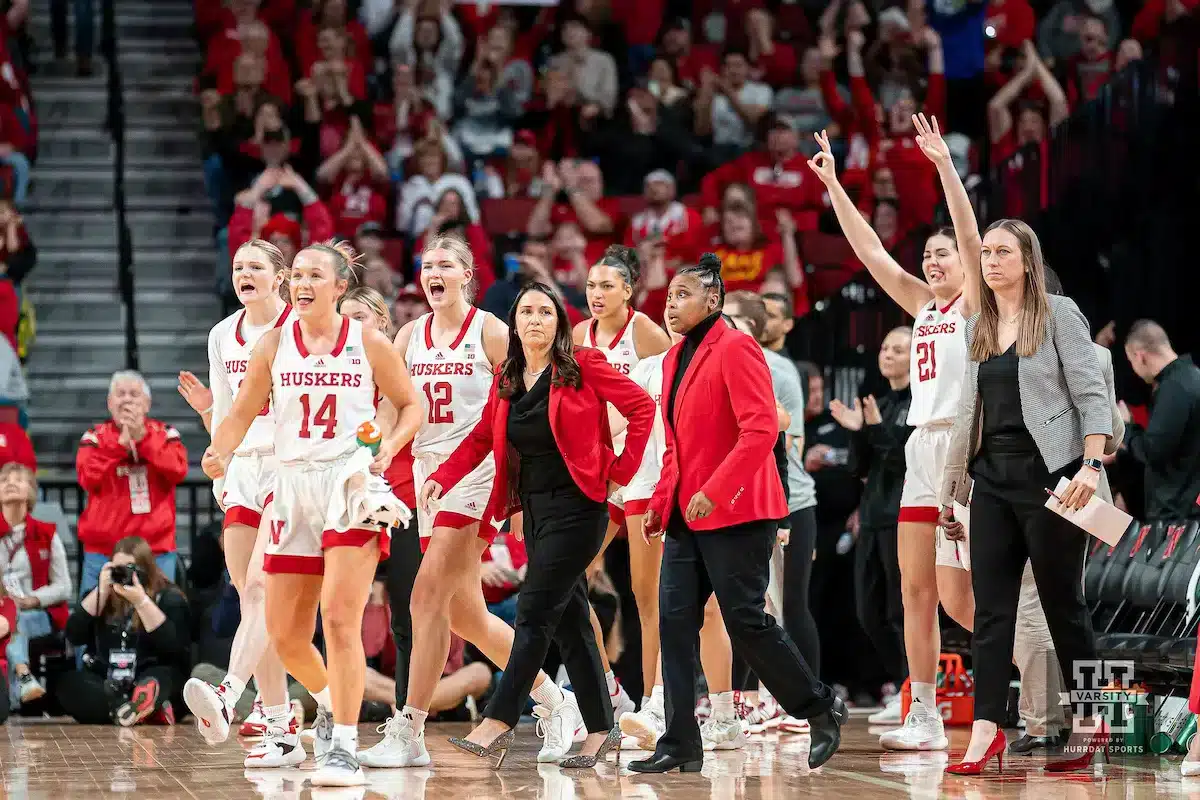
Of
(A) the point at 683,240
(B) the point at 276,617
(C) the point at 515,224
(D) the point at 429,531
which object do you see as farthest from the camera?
(C) the point at 515,224

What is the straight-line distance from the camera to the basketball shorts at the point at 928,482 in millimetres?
6879

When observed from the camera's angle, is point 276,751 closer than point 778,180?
Yes

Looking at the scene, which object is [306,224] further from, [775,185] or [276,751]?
[276,751]

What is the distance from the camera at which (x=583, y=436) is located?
20.8ft

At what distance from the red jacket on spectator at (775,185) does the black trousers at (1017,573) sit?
6.94m

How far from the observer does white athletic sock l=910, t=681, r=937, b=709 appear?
23.4ft

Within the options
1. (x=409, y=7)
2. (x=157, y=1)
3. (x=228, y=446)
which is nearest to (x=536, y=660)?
(x=228, y=446)

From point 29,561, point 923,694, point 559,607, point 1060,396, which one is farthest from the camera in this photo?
point 29,561

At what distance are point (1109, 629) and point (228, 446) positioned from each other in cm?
419

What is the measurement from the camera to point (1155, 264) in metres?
10.3

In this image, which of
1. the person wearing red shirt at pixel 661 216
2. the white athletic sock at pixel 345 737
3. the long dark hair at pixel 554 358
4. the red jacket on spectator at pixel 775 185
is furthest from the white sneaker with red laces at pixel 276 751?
the red jacket on spectator at pixel 775 185

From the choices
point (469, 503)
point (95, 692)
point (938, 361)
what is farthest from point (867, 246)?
point (95, 692)

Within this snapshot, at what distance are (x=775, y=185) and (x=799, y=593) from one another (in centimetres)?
580

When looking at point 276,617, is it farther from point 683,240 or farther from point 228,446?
point 683,240
